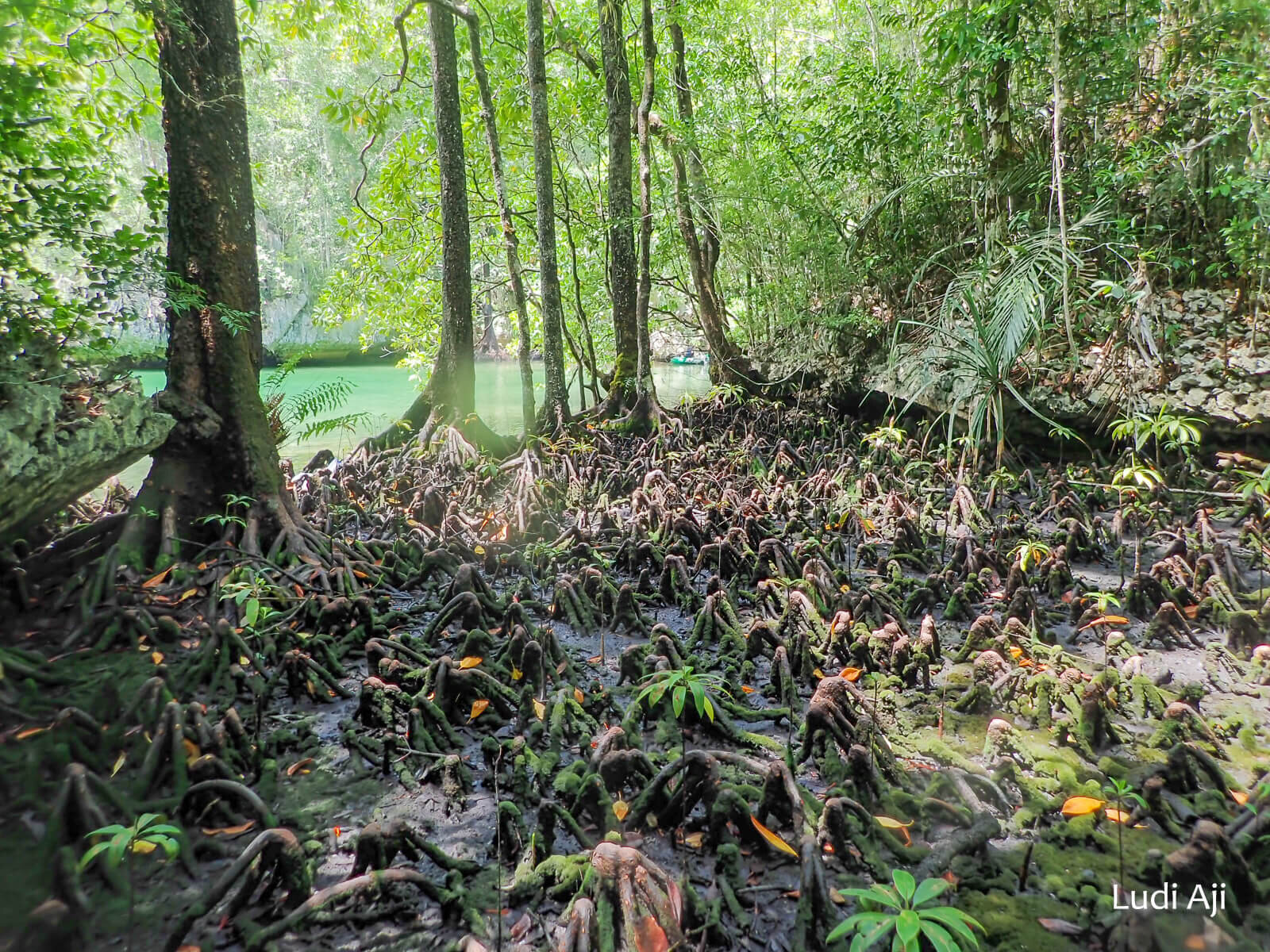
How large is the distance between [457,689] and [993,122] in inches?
260

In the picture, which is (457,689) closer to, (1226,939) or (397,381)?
(1226,939)

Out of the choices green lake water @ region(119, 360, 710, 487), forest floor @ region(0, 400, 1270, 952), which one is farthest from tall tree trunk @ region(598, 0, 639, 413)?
forest floor @ region(0, 400, 1270, 952)

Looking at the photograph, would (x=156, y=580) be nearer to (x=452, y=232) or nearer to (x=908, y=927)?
(x=908, y=927)

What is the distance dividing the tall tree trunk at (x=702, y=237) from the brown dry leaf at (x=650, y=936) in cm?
889

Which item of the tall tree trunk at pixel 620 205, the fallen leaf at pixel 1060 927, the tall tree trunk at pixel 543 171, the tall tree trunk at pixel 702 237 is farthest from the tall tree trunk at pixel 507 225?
the fallen leaf at pixel 1060 927

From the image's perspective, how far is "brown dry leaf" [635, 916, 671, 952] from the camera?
67.6 inches

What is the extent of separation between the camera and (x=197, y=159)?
409 centimetres

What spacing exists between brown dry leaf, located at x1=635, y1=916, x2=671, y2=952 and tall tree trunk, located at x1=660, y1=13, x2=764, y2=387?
889cm

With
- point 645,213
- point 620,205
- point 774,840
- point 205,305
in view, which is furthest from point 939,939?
point 620,205

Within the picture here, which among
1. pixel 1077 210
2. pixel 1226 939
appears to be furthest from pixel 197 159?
pixel 1077 210

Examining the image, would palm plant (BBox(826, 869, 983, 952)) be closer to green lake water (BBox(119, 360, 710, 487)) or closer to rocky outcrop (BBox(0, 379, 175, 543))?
rocky outcrop (BBox(0, 379, 175, 543))

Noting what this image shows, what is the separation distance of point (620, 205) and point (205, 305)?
509cm

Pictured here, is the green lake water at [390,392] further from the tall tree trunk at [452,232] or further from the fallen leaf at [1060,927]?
the fallen leaf at [1060,927]

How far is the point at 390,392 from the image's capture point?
72.7ft
